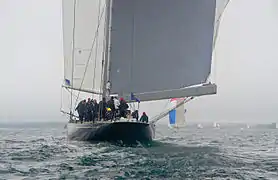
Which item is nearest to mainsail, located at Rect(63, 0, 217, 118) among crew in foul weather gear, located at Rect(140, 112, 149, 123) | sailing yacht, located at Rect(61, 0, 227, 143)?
sailing yacht, located at Rect(61, 0, 227, 143)

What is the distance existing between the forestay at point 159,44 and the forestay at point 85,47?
13.4 ft

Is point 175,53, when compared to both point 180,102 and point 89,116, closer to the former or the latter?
point 180,102

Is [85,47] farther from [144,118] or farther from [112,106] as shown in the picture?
[112,106]

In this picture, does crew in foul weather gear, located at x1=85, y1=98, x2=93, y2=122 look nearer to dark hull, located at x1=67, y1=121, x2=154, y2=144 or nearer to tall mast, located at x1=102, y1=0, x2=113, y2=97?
tall mast, located at x1=102, y1=0, x2=113, y2=97

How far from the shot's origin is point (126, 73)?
62.5 feet

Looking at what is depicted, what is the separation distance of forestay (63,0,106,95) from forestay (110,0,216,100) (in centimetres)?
407

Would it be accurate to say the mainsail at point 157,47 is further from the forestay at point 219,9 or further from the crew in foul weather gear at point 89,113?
the forestay at point 219,9

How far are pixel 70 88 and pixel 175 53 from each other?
856 centimetres

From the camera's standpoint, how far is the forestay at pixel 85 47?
23.5 m

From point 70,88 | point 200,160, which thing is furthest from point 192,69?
point 70,88

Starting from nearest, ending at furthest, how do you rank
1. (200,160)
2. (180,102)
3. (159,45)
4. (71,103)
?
1. (200,160)
2. (159,45)
3. (180,102)
4. (71,103)

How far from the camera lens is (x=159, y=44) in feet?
62.8

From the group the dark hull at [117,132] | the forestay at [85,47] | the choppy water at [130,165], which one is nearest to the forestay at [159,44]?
the dark hull at [117,132]

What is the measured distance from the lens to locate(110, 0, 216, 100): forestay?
18.6 metres
